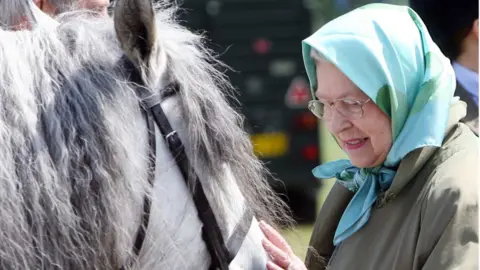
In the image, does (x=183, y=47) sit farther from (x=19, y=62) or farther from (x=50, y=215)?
(x=50, y=215)

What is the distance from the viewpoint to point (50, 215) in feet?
5.43

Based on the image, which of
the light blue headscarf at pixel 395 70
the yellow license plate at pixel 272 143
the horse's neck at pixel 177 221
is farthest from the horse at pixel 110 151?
the yellow license plate at pixel 272 143

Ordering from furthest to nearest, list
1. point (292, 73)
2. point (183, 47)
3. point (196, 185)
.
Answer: point (292, 73), point (183, 47), point (196, 185)

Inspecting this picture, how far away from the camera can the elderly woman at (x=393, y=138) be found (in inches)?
73.3

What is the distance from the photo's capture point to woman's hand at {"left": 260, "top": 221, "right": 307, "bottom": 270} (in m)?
1.88

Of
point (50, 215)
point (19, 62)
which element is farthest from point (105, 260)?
point (19, 62)

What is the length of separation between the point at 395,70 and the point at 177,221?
618 millimetres

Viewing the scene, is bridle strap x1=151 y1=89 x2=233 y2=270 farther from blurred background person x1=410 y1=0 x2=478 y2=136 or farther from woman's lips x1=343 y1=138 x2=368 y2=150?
blurred background person x1=410 y1=0 x2=478 y2=136

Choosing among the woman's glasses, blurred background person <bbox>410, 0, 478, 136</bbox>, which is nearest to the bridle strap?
the woman's glasses

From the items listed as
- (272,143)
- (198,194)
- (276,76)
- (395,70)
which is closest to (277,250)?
(198,194)

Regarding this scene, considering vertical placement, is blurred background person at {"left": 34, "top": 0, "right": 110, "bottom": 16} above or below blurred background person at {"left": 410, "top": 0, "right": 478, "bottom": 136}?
above

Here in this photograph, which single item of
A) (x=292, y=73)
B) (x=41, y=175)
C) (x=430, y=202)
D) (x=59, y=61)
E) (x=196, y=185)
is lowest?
(x=292, y=73)

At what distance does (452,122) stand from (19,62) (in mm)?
972

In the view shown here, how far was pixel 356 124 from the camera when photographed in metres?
2.02
